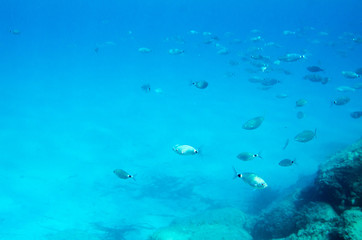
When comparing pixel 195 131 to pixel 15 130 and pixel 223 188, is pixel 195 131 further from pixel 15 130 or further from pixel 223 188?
pixel 15 130

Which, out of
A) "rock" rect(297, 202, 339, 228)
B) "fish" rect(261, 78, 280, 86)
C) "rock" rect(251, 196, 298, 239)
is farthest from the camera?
"fish" rect(261, 78, 280, 86)

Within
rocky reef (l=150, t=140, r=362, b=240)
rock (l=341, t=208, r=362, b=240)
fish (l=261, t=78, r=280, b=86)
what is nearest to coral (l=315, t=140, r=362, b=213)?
rocky reef (l=150, t=140, r=362, b=240)

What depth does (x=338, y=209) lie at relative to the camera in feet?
17.4

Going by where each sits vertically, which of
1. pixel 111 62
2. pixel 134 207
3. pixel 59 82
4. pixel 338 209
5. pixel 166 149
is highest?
pixel 111 62

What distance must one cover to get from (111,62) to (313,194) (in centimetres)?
4516

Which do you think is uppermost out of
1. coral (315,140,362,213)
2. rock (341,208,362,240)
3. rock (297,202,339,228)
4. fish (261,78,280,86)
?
fish (261,78,280,86)

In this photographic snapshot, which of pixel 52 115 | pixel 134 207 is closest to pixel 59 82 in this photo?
pixel 52 115

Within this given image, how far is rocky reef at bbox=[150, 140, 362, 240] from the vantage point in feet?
14.7

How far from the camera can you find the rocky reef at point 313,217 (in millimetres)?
4488

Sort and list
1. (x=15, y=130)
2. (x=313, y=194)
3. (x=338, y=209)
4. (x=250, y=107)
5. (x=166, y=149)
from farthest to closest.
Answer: (x=250, y=107) → (x=15, y=130) → (x=166, y=149) → (x=313, y=194) → (x=338, y=209)

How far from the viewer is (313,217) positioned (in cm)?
539

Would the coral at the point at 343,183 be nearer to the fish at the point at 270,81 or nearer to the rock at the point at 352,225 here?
the rock at the point at 352,225

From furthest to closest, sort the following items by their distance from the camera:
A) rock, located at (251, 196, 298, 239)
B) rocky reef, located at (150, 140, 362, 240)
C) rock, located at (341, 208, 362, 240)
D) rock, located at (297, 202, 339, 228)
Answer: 1. rock, located at (251, 196, 298, 239)
2. rock, located at (297, 202, 339, 228)
3. rocky reef, located at (150, 140, 362, 240)
4. rock, located at (341, 208, 362, 240)

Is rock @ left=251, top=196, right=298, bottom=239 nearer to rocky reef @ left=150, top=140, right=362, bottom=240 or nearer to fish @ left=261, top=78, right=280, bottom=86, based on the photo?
rocky reef @ left=150, top=140, right=362, bottom=240
